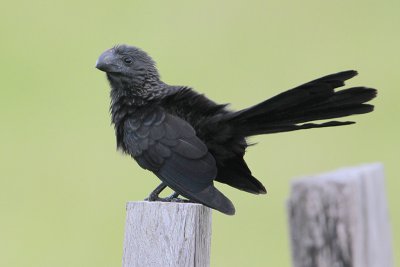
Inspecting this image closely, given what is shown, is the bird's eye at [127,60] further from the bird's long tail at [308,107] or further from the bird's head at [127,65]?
the bird's long tail at [308,107]

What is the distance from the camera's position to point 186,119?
394cm

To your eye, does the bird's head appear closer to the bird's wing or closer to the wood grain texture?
the bird's wing

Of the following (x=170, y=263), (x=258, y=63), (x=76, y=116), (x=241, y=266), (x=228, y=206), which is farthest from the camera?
(x=258, y=63)

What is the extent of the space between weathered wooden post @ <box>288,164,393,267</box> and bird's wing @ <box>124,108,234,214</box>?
6.08 ft

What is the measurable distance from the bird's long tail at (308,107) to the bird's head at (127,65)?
2.39ft

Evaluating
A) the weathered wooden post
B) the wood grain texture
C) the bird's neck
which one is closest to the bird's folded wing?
the bird's neck

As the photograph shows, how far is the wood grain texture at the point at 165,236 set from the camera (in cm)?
268

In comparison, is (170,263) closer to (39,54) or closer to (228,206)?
(228,206)

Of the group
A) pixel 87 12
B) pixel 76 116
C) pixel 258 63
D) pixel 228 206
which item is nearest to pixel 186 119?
pixel 228 206

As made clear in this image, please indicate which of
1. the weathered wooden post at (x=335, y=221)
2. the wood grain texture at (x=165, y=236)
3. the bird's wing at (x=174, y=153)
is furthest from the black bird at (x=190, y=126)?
the weathered wooden post at (x=335, y=221)

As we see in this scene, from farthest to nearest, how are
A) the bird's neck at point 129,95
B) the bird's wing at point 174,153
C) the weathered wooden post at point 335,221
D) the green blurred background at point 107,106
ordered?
the green blurred background at point 107,106 → the bird's neck at point 129,95 → the bird's wing at point 174,153 → the weathered wooden post at point 335,221

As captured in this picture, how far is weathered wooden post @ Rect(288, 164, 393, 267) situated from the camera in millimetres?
1490

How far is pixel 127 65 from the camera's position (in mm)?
4320

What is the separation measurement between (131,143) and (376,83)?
5.72m
